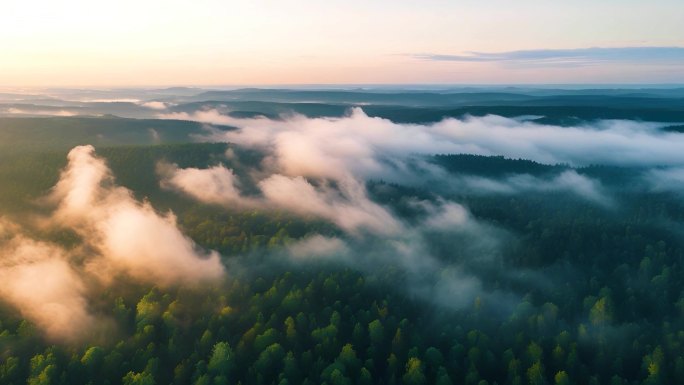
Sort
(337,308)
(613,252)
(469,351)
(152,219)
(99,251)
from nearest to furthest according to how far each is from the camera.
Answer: (469,351) → (337,308) → (99,251) → (613,252) → (152,219)

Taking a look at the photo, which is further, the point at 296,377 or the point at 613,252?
the point at 613,252

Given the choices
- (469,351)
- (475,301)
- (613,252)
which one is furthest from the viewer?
(613,252)

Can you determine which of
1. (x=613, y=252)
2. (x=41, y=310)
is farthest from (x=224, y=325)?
(x=613, y=252)

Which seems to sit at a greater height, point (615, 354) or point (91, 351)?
point (91, 351)

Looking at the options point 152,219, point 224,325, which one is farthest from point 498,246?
point 152,219

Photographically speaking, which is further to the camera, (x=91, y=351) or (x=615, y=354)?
(x=615, y=354)

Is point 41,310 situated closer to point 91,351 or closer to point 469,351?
point 91,351

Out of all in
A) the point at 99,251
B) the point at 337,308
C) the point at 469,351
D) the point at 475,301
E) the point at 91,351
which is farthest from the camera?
the point at 99,251

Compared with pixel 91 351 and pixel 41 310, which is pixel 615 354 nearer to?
pixel 91 351

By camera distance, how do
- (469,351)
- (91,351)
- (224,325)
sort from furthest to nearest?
(224,325), (469,351), (91,351)
